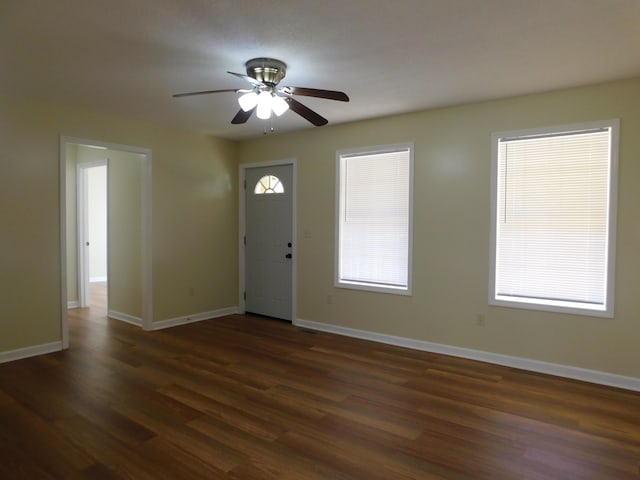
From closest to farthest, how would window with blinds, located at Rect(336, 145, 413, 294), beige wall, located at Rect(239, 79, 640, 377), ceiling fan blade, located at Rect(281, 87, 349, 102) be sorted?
ceiling fan blade, located at Rect(281, 87, 349, 102) < beige wall, located at Rect(239, 79, 640, 377) < window with blinds, located at Rect(336, 145, 413, 294)

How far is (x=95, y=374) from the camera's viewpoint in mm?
3631

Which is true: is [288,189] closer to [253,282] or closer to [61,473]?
[253,282]

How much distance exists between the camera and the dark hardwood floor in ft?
7.53

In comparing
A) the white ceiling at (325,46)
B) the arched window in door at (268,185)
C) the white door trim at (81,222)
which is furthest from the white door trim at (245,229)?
the white door trim at (81,222)

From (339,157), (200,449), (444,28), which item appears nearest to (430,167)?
(339,157)

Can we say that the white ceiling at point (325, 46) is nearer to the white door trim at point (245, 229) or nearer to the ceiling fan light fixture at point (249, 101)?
the ceiling fan light fixture at point (249, 101)

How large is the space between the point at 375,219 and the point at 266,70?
2.32 metres

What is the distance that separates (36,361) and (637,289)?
544 centimetres

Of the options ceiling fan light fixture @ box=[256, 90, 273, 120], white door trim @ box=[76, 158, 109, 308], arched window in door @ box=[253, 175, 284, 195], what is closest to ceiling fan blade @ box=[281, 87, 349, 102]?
ceiling fan light fixture @ box=[256, 90, 273, 120]

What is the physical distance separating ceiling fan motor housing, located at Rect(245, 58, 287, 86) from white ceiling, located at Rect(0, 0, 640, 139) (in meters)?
0.06

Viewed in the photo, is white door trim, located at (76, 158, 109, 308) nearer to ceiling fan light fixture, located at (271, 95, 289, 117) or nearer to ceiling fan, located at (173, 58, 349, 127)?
ceiling fan, located at (173, 58, 349, 127)

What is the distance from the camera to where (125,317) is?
18.3 ft

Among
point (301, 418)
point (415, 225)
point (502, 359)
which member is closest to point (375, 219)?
point (415, 225)

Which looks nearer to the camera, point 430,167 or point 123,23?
point 123,23
